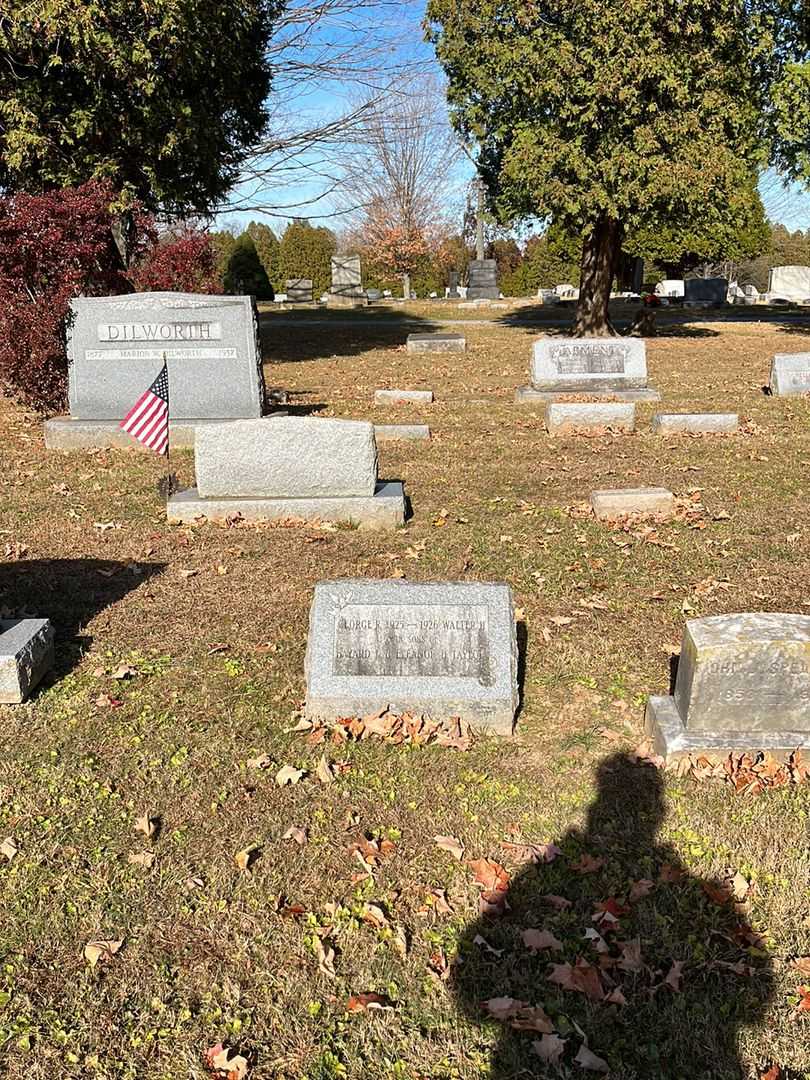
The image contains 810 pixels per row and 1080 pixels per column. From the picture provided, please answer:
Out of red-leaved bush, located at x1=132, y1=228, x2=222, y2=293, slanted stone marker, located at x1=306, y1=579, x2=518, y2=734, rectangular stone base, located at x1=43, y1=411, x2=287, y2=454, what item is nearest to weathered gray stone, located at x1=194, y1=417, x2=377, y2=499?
slanted stone marker, located at x1=306, y1=579, x2=518, y2=734

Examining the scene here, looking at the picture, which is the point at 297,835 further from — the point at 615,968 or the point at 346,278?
the point at 346,278

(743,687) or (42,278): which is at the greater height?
(42,278)

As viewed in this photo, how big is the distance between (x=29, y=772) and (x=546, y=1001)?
2.49m

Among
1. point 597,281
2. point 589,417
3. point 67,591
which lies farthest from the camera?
point 597,281

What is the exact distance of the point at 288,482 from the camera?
7121 mm

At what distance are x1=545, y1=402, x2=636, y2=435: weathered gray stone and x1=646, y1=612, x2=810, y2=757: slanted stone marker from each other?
756 cm

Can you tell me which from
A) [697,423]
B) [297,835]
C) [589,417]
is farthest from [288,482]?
[697,423]

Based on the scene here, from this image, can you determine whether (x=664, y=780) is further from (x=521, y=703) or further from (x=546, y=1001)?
(x=546, y=1001)

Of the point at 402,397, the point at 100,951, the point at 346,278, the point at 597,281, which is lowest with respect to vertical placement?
the point at 100,951

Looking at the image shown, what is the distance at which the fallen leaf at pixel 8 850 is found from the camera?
3.27 metres

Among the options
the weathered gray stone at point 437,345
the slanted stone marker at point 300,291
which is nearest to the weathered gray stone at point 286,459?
the weathered gray stone at point 437,345

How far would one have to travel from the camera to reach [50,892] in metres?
3.09

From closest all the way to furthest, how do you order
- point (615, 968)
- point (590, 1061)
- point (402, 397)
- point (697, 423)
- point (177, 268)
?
point (590, 1061), point (615, 968), point (697, 423), point (177, 268), point (402, 397)

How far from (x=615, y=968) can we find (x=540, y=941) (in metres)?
0.26
